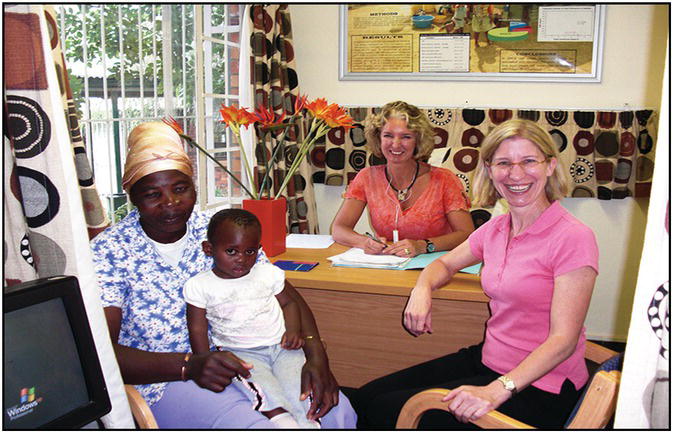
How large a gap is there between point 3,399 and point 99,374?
0.17 meters

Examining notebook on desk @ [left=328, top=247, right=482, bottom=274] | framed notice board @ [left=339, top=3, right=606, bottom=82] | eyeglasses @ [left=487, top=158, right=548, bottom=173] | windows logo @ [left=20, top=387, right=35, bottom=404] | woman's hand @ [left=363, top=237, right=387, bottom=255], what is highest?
framed notice board @ [left=339, top=3, right=606, bottom=82]

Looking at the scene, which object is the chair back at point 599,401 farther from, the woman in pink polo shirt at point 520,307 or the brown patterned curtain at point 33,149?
the brown patterned curtain at point 33,149

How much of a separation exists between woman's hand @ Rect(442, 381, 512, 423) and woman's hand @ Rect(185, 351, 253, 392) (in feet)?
1.60

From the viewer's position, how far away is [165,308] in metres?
1.46

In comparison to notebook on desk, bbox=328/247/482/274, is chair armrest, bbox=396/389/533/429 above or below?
below

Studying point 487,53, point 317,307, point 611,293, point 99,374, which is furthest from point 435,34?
point 99,374

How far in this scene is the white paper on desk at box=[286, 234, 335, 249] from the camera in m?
2.48

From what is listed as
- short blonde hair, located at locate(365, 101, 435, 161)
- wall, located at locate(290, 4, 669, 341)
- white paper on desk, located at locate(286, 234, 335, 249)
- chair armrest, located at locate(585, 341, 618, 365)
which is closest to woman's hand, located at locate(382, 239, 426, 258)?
white paper on desk, located at locate(286, 234, 335, 249)

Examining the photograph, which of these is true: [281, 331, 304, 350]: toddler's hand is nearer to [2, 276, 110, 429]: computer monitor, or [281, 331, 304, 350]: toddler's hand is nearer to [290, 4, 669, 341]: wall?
[2, 276, 110, 429]: computer monitor

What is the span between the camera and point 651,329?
0.88 metres

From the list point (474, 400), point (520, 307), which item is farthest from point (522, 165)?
point (474, 400)

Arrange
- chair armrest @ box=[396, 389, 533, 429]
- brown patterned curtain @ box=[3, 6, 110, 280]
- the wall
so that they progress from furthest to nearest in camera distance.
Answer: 1. the wall
2. chair armrest @ box=[396, 389, 533, 429]
3. brown patterned curtain @ box=[3, 6, 110, 280]

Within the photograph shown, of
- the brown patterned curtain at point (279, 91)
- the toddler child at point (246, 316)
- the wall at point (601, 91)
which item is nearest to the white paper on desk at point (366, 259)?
the toddler child at point (246, 316)

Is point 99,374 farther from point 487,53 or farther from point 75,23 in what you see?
point 487,53
